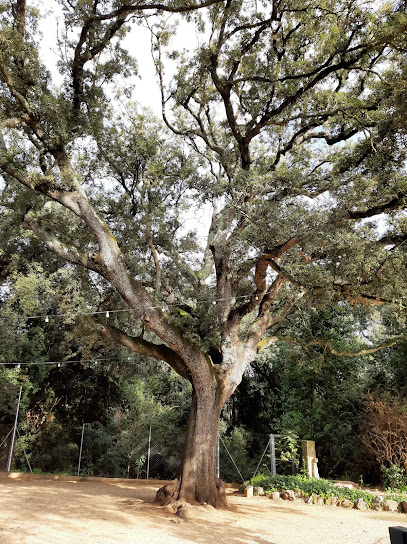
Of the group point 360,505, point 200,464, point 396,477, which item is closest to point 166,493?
point 200,464

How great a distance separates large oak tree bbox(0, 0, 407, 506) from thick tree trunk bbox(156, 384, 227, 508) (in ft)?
0.09

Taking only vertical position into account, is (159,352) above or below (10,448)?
above

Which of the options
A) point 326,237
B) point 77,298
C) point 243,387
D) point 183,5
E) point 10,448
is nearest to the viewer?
point 183,5

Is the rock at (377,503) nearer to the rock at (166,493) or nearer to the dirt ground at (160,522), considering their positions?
the dirt ground at (160,522)

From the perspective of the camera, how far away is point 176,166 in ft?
32.7

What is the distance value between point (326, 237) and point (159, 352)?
3964mm

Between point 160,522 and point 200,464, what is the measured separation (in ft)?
5.11

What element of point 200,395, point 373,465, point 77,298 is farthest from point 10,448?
point 373,465

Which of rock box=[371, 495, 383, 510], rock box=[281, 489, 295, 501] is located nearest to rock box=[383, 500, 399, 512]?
rock box=[371, 495, 383, 510]

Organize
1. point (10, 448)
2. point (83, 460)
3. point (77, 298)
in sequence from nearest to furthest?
point (77, 298)
point (10, 448)
point (83, 460)

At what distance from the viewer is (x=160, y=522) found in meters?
5.92

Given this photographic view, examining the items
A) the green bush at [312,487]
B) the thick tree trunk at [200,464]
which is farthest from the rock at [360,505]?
the thick tree trunk at [200,464]

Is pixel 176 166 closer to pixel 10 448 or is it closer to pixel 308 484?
pixel 308 484

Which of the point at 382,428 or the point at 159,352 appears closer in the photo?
the point at 159,352
